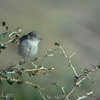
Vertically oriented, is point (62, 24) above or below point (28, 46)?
below

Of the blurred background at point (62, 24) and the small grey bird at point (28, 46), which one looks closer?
the small grey bird at point (28, 46)

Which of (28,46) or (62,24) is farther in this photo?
(62,24)

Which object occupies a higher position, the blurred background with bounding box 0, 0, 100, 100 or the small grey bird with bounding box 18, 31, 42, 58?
the small grey bird with bounding box 18, 31, 42, 58

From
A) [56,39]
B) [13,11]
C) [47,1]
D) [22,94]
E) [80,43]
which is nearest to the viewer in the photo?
[22,94]

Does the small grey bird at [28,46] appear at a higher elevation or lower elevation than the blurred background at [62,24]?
higher

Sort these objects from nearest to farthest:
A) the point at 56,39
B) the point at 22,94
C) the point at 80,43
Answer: the point at 22,94, the point at 56,39, the point at 80,43

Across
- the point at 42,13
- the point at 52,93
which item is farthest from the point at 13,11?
the point at 52,93

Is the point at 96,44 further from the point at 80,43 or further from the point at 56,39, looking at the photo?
the point at 56,39

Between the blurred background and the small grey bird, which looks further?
the blurred background
